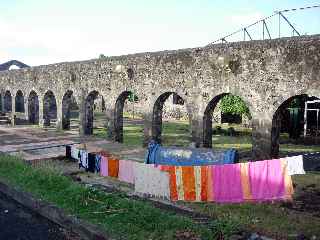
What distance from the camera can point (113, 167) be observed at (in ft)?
35.3

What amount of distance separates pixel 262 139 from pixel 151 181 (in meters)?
4.44

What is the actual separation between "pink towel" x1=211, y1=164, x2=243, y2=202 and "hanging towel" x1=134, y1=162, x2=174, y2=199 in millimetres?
1079

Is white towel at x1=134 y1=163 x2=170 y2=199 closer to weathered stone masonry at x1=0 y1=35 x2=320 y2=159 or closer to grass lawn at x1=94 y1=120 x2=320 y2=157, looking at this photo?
weathered stone masonry at x1=0 y1=35 x2=320 y2=159

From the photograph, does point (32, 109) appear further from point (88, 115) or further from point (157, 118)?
point (157, 118)

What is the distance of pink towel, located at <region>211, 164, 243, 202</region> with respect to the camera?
877cm

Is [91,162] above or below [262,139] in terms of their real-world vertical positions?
below

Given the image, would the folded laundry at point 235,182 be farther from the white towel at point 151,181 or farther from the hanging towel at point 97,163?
the hanging towel at point 97,163

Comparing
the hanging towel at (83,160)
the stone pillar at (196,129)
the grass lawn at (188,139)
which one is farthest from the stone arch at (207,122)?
the hanging towel at (83,160)

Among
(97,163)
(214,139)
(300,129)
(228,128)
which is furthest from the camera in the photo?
(228,128)

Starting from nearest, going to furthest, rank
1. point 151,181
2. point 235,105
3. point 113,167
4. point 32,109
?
point 151,181 < point 113,167 < point 235,105 < point 32,109

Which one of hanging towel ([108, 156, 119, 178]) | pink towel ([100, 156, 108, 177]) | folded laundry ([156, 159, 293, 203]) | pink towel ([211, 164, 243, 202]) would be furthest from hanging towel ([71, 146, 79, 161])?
pink towel ([211, 164, 243, 202])

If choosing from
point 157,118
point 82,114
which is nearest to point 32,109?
point 82,114

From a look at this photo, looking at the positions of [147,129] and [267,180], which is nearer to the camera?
[267,180]

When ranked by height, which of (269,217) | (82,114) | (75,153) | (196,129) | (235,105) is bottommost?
(269,217)
